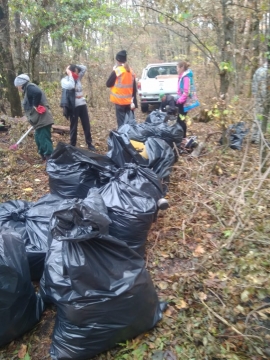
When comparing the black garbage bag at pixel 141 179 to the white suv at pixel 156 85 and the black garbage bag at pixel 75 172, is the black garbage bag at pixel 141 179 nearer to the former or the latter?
the black garbage bag at pixel 75 172

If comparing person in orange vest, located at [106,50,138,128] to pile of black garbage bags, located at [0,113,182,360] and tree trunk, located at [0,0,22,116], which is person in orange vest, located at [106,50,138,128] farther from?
pile of black garbage bags, located at [0,113,182,360]

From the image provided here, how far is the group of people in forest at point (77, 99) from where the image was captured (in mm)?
4508

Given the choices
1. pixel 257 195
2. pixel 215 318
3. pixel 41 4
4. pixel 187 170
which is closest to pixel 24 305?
pixel 215 318

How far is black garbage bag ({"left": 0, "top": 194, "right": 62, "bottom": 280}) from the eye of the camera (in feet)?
7.90

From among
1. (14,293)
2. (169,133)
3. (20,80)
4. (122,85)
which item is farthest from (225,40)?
(14,293)

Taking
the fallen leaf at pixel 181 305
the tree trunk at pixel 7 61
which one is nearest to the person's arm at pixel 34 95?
the tree trunk at pixel 7 61

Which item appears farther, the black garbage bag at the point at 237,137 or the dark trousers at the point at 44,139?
A: the black garbage bag at the point at 237,137

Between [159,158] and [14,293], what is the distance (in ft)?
7.02

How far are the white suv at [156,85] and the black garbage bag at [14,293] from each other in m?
6.91

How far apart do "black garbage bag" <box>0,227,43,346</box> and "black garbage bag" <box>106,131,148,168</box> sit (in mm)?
1642

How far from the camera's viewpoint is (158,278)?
2443 millimetres

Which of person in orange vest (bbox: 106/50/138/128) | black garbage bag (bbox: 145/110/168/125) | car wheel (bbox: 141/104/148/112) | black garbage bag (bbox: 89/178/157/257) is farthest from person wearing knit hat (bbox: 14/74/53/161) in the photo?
car wheel (bbox: 141/104/148/112)

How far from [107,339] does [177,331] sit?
0.44m

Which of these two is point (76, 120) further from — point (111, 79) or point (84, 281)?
point (84, 281)
